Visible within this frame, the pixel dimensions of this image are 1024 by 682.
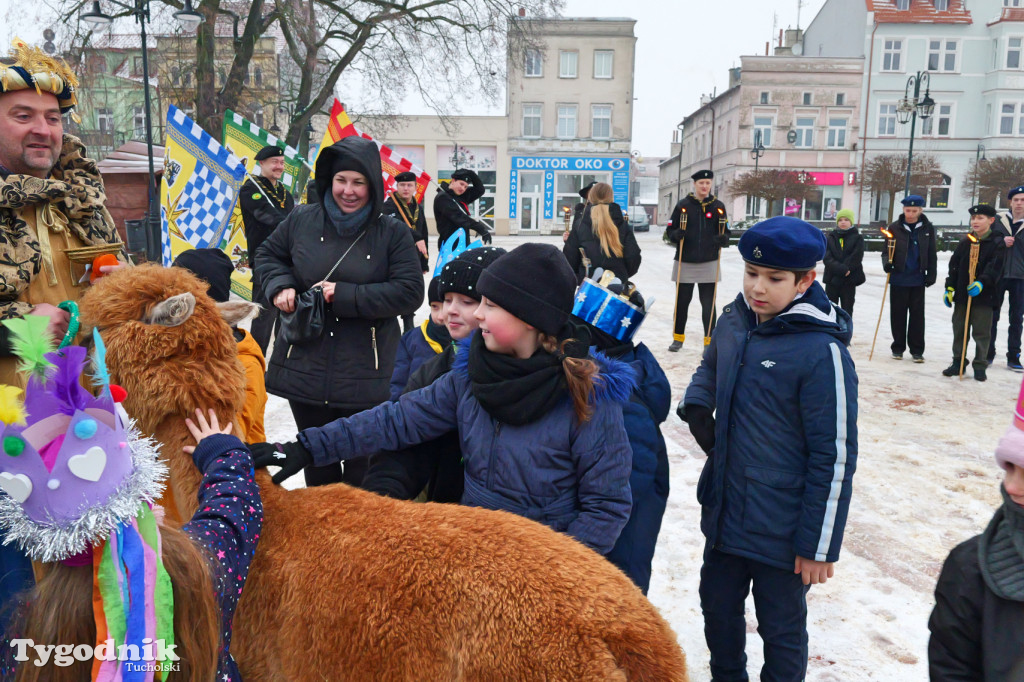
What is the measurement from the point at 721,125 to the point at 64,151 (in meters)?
55.2

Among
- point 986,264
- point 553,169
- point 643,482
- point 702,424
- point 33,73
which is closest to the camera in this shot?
point 33,73

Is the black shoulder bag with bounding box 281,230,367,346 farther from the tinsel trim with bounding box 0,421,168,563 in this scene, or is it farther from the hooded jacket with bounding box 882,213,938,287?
the hooded jacket with bounding box 882,213,938,287

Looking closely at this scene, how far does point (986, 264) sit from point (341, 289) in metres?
7.45

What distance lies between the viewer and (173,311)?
1.74m

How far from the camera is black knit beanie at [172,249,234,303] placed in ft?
8.64

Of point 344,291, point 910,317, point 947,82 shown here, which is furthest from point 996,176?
point 344,291

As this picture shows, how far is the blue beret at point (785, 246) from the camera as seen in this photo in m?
2.33

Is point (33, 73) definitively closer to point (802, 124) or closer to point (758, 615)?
point (758, 615)

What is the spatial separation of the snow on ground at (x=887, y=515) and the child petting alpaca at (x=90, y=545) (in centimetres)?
217

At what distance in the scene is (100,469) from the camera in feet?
3.55

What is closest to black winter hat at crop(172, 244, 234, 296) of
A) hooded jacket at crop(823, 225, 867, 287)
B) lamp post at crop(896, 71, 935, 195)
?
hooded jacket at crop(823, 225, 867, 287)

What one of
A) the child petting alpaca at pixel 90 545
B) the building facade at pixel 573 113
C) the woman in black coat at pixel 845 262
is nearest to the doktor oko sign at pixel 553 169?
the building facade at pixel 573 113

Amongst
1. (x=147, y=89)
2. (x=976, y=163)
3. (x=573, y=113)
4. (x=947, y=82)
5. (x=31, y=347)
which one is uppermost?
(x=947, y=82)

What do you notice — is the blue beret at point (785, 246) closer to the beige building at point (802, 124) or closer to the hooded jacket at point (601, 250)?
the hooded jacket at point (601, 250)
